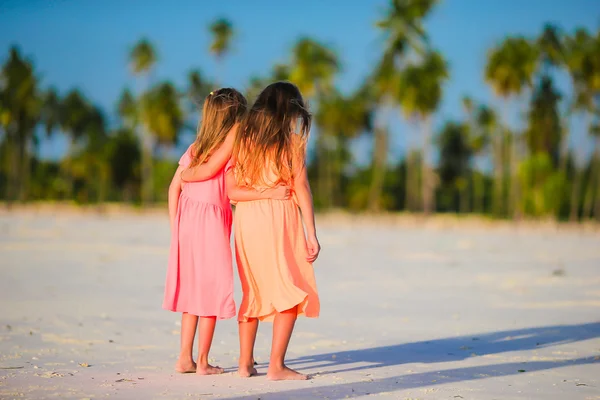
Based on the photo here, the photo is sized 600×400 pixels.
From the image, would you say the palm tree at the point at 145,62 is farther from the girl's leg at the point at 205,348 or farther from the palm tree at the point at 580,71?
the girl's leg at the point at 205,348

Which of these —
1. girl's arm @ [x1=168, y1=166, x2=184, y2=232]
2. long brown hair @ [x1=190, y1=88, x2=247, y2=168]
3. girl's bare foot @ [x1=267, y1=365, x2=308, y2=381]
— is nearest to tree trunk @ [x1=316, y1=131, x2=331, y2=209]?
girl's arm @ [x1=168, y1=166, x2=184, y2=232]

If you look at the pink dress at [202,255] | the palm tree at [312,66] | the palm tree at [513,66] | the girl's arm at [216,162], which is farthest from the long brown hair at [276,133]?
the palm tree at [312,66]

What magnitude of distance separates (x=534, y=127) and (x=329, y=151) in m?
23.2

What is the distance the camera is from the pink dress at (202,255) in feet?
17.9

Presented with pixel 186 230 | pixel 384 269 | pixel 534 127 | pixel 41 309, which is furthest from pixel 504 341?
pixel 534 127

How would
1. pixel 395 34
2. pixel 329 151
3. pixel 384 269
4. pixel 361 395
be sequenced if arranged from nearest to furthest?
pixel 361 395
pixel 384 269
pixel 395 34
pixel 329 151

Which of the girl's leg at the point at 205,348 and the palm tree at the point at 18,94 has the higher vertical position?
the palm tree at the point at 18,94

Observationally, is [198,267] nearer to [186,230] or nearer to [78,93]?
[186,230]

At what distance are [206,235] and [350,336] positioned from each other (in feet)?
8.05

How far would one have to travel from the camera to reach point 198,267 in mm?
5469

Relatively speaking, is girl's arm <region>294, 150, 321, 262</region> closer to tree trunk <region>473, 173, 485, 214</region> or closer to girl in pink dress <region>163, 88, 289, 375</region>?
girl in pink dress <region>163, 88, 289, 375</region>

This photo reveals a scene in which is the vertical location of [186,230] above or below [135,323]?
above

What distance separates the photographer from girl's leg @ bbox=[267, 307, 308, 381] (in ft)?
17.3

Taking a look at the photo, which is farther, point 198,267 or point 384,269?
point 384,269
